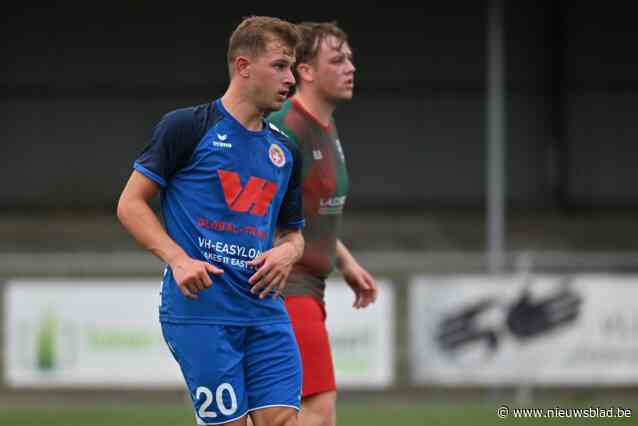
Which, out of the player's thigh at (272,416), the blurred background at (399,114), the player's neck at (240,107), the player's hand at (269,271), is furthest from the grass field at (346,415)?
the blurred background at (399,114)

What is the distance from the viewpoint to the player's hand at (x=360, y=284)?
19.9 feet

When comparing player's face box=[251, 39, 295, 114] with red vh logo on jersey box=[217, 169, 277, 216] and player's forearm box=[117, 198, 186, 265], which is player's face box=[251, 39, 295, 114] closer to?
red vh logo on jersey box=[217, 169, 277, 216]

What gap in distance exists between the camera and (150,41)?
2288cm

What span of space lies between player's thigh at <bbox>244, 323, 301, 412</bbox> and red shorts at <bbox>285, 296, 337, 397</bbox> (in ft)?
2.81

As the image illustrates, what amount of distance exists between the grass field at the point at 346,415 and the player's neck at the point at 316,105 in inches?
192

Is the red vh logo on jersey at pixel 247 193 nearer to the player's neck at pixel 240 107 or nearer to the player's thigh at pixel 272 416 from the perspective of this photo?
the player's neck at pixel 240 107

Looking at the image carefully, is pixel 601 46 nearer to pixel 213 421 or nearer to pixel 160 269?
pixel 160 269

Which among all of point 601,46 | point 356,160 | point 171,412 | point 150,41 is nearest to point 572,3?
point 601,46

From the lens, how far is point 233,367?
4.59 metres

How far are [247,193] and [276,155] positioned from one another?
0.78 ft

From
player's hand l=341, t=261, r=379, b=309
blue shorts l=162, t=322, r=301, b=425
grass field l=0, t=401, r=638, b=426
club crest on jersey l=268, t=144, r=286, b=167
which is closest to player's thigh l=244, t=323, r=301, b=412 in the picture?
blue shorts l=162, t=322, r=301, b=425

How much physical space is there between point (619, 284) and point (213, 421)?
818 cm

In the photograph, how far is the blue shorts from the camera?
15.0 feet

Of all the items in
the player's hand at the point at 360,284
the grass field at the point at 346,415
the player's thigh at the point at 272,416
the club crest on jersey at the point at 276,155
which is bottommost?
the grass field at the point at 346,415
